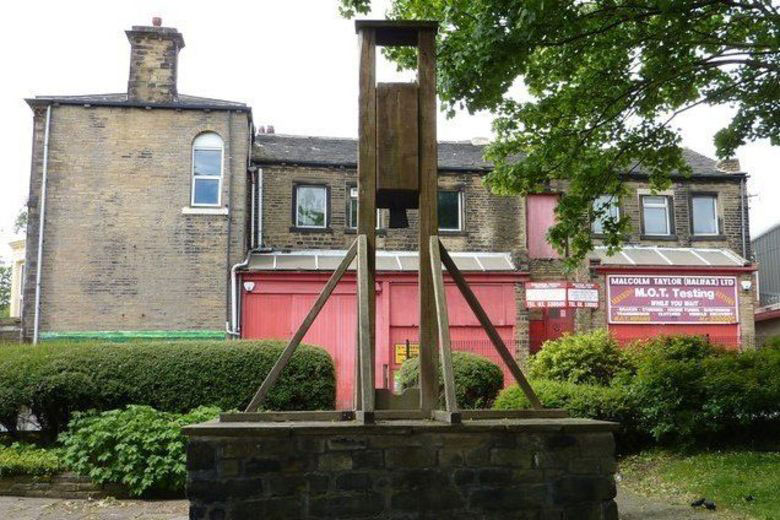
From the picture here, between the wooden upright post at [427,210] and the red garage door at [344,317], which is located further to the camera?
the red garage door at [344,317]

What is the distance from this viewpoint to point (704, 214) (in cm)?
2248

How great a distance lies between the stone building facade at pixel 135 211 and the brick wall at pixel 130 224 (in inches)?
1.0

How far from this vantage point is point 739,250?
22172mm

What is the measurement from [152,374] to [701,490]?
833 cm

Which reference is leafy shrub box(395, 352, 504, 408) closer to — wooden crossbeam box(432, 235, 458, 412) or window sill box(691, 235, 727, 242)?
wooden crossbeam box(432, 235, 458, 412)

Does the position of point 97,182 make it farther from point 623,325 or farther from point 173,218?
point 623,325

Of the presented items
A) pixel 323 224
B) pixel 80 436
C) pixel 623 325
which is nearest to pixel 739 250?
pixel 623 325

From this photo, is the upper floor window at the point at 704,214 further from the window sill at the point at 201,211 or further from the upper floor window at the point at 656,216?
the window sill at the point at 201,211

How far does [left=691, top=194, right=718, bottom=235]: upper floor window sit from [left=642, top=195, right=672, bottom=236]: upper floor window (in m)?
0.78

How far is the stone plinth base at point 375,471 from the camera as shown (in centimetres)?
491

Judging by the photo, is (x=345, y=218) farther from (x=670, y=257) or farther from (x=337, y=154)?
(x=670, y=257)

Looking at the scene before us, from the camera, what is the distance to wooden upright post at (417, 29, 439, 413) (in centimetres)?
580

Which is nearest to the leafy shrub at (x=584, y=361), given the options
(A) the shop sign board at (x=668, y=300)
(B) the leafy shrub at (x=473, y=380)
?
(B) the leafy shrub at (x=473, y=380)

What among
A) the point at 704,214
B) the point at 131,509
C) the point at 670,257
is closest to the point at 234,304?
the point at 131,509
